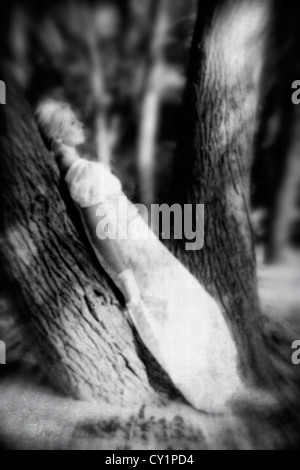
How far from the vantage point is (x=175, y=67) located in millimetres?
1854

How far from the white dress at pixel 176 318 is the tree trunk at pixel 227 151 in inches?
3.2

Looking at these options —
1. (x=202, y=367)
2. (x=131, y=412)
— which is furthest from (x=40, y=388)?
(x=202, y=367)

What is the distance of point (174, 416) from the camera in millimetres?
1731

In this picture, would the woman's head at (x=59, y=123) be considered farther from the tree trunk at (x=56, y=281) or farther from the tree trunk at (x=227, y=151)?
the tree trunk at (x=227, y=151)

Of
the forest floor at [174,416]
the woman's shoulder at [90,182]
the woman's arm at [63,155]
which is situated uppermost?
the woman's arm at [63,155]

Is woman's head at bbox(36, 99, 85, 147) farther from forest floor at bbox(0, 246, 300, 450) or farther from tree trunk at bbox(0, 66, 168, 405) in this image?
forest floor at bbox(0, 246, 300, 450)

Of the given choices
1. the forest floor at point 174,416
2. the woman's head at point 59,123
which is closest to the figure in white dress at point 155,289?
the woman's head at point 59,123

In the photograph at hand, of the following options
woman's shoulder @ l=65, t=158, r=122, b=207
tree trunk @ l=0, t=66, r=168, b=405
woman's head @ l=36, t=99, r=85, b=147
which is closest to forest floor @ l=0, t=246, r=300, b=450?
tree trunk @ l=0, t=66, r=168, b=405

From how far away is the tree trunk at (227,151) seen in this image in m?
1.68

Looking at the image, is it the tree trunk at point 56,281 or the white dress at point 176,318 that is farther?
the white dress at point 176,318

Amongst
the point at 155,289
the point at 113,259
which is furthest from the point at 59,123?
the point at 155,289

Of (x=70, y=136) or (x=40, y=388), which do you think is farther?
(x=40, y=388)
